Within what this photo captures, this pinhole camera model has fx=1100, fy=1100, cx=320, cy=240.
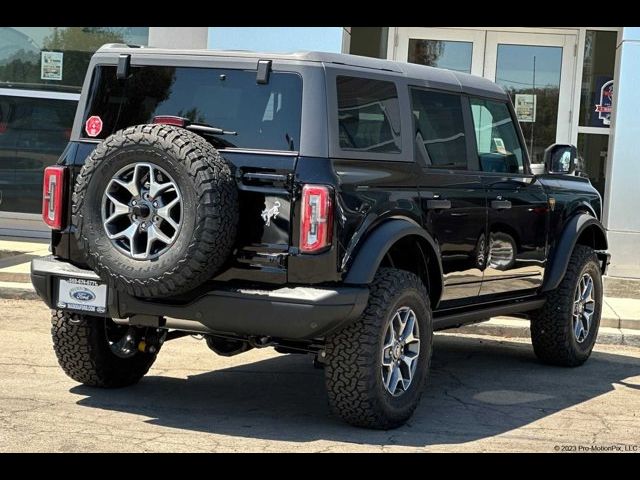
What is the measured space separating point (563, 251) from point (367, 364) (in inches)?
110

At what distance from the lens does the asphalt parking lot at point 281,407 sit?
18.3ft

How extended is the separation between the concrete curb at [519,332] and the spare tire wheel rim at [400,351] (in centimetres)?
377

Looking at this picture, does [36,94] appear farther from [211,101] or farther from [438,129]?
[211,101]

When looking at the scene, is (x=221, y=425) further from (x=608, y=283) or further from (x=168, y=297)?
(x=608, y=283)

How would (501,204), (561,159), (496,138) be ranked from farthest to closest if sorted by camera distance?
(561,159) < (496,138) < (501,204)

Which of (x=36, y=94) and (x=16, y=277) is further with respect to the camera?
(x=36, y=94)

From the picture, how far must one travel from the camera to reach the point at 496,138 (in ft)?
24.6

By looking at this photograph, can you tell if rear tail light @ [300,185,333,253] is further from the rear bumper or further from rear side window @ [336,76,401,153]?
rear side window @ [336,76,401,153]

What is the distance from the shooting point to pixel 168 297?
5734mm

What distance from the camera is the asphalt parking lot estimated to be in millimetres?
5586

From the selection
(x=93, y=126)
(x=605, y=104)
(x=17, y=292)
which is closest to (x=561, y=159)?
(x=93, y=126)

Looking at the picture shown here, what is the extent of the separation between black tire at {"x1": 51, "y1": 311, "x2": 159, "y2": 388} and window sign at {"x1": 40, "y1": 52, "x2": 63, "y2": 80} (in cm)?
871
